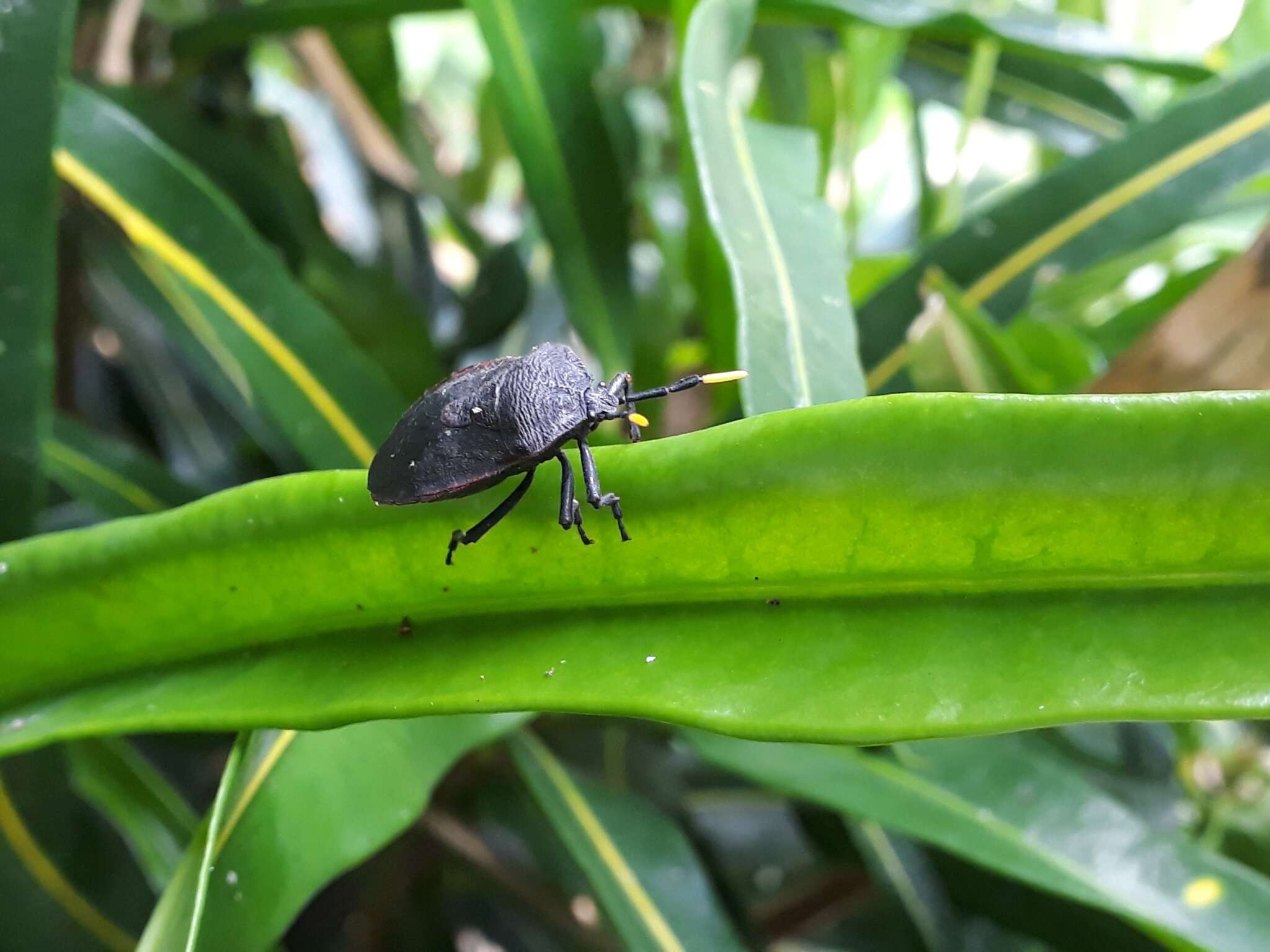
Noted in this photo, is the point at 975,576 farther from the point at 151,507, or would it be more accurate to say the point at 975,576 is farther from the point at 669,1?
the point at 151,507

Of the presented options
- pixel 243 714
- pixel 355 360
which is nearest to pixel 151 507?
pixel 355 360

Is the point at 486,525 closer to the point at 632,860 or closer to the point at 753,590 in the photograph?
the point at 753,590

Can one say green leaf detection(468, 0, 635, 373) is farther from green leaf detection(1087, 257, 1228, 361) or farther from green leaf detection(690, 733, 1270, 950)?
green leaf detection(1087, 257, 1228, 361)

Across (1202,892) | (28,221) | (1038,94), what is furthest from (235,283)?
(1038,94)

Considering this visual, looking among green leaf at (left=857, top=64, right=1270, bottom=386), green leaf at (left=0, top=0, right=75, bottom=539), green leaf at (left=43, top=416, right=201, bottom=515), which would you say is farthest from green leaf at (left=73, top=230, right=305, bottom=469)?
green leaf at (left=857, top=64, right=1270, bottom=386)

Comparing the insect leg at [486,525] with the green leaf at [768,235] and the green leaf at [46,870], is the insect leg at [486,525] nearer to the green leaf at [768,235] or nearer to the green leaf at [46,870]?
the green leaf at [768,235]
